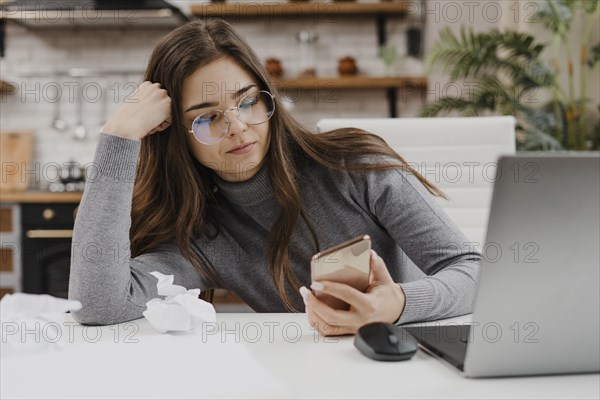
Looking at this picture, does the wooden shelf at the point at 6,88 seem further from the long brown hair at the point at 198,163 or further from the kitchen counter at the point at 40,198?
the long brown hair at the point at 198,163

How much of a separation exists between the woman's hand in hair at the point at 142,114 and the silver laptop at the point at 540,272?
27.8 inches

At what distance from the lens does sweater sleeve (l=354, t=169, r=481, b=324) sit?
3.01ft

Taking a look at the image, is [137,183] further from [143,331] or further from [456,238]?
[456,238]

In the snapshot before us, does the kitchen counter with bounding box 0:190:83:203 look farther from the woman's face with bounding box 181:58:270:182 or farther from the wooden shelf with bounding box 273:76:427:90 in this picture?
the woman's face with bounding box 181:58:270:182

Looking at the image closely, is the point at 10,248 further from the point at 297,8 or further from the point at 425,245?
the point at 425,245

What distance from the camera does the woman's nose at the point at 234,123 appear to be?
112cm

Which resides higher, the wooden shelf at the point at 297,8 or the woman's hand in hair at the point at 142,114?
the wooden shelf at the point at 297,8

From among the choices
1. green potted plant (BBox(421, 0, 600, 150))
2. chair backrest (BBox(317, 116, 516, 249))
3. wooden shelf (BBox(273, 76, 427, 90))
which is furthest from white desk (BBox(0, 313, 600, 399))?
wooden shelf (BBox(273, 76, 427, 90))

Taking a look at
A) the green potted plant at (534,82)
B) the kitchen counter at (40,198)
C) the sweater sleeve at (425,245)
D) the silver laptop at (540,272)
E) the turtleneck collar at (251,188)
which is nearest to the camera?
the silver laptop at (540,272)

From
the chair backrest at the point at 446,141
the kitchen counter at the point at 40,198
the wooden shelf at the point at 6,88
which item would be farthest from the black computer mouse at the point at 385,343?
the wooden shelf at the point at 6,88

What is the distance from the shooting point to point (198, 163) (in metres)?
1.33

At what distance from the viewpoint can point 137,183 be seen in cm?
133

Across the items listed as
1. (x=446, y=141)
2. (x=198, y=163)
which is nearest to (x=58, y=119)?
(x=198, y=163)

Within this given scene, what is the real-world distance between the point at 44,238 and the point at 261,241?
2.15 meters
